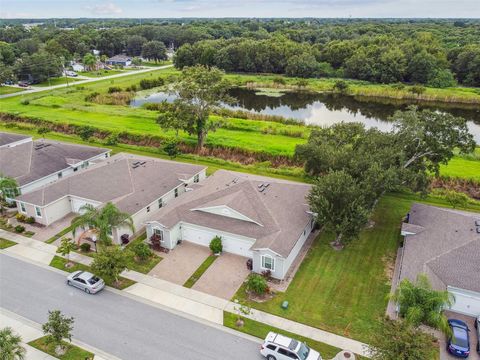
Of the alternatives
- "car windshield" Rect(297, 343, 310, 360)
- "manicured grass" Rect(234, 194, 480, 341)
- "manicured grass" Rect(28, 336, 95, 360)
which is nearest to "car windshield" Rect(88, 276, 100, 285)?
"manicured grass" Rect(28, 336, 95, 360)

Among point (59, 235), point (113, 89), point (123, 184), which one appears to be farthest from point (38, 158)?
point (113, 89)

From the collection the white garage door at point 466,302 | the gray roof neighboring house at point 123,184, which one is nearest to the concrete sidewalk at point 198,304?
the gray roof neighboring house at point 123,184

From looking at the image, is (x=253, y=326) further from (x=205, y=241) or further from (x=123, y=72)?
(x=123, y=72)

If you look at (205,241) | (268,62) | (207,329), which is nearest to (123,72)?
(268,62)

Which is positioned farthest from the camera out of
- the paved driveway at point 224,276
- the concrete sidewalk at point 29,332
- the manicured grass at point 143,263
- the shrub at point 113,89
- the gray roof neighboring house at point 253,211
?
the shrub at point 113,89

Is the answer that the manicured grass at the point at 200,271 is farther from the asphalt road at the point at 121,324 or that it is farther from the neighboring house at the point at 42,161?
the neighboring house at the point at 42,161
